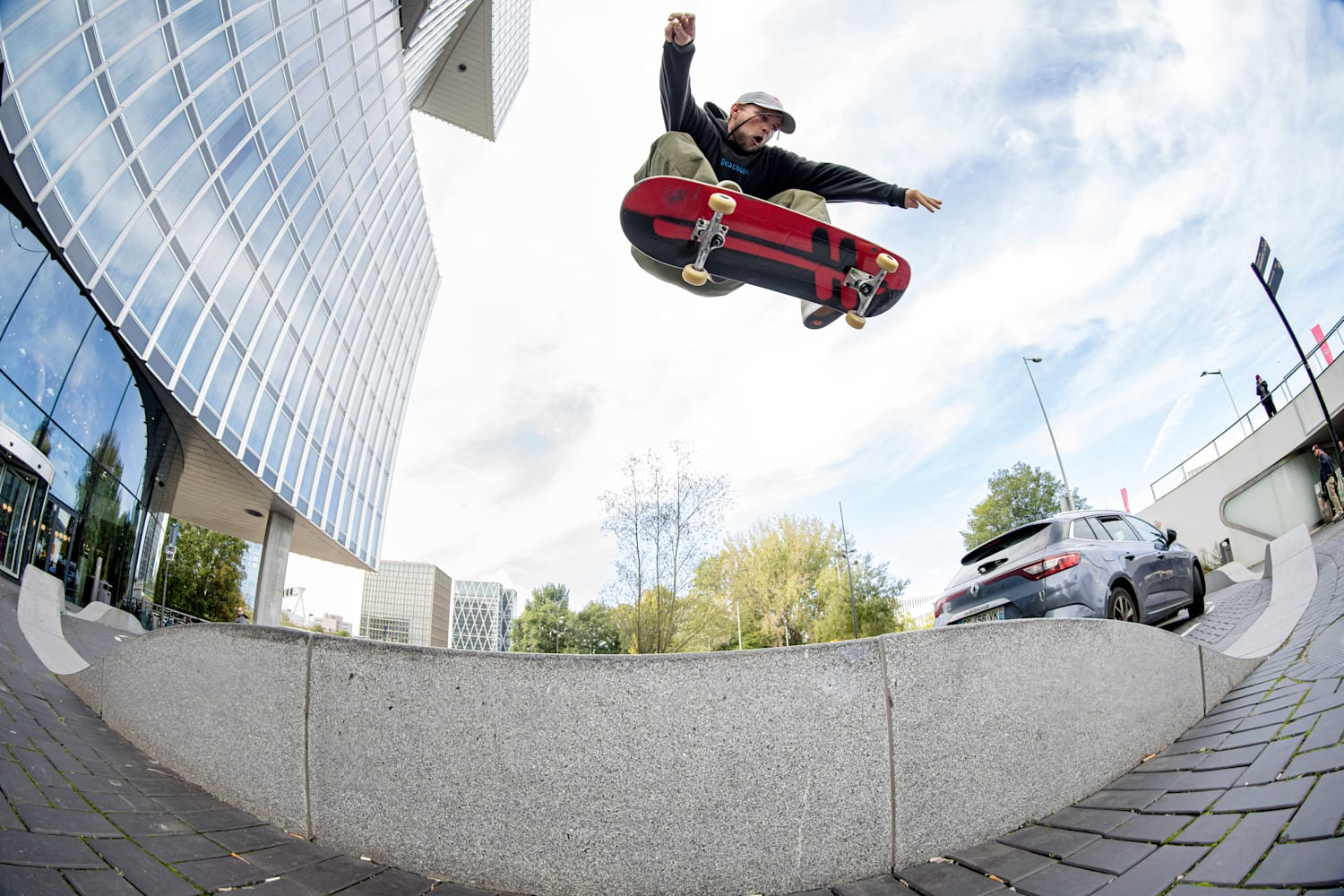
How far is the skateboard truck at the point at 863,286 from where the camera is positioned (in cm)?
477

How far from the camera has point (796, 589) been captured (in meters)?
24.6

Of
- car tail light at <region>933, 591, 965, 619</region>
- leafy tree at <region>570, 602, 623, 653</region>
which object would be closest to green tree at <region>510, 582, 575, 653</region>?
leafy tree at <region>570, 602, 623, 653</region>

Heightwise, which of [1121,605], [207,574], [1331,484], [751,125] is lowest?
[1121,605]

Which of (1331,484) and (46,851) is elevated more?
(1331,484)

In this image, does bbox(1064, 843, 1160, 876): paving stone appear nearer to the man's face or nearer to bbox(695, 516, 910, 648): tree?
the man's face

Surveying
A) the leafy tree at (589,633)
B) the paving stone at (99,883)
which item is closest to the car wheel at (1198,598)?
the paving stone at (99,883)

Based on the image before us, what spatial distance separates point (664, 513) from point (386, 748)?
1117 centimetres

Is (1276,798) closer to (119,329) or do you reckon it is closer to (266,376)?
(119,329)

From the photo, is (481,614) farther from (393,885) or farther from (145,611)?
(393,885)

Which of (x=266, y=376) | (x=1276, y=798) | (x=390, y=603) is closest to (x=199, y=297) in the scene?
(x=266, y=376)

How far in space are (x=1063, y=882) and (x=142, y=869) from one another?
10.5 ft

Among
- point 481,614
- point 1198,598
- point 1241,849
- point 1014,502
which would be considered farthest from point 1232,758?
point 481,614

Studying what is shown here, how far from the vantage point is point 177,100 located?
12750 mm

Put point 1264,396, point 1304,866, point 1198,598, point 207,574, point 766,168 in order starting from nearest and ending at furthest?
point 1304,866 → point 766,168 → point 1198,598 → point 207,574 → point 1264,396
